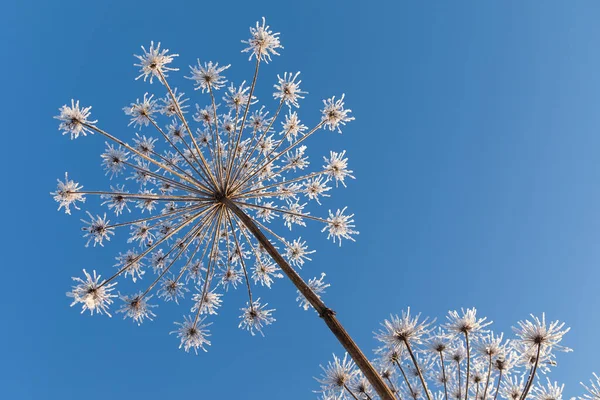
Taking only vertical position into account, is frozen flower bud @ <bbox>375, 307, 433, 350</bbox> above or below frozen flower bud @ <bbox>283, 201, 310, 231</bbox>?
below

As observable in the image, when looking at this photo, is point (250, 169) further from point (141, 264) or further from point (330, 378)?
point (330, 378)

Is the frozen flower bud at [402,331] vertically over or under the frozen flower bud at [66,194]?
under

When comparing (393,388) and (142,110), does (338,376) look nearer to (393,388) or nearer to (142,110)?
(393,388)

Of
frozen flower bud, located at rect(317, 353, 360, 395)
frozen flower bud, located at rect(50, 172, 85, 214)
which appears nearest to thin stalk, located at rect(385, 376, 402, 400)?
frozen flower bud, located at rect(317, 353, 360, 395)

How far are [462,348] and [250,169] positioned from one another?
6795 millimetres

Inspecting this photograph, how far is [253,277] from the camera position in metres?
13.4

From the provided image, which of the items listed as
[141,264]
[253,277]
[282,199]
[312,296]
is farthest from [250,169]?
[312,296]

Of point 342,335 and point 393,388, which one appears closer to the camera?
point 342,335

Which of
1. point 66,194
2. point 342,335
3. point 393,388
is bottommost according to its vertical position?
point 393,388

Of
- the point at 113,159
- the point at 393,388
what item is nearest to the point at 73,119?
the point at 113,159

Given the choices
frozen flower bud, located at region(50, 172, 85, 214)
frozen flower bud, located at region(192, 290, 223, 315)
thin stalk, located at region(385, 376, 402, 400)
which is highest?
frozen flower bud, located at region(50, 172, 85, 214)

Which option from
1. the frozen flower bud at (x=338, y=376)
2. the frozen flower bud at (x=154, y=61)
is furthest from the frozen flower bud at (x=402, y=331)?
the frozen flower bud at (x=154, y=61)

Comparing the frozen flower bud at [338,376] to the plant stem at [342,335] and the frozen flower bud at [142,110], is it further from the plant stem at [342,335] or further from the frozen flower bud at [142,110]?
the frozen flower bud at [142,110]

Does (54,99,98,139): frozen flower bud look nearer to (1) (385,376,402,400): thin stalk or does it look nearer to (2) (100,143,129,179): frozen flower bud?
(2) (100,143,129,179): frozen flower bud
